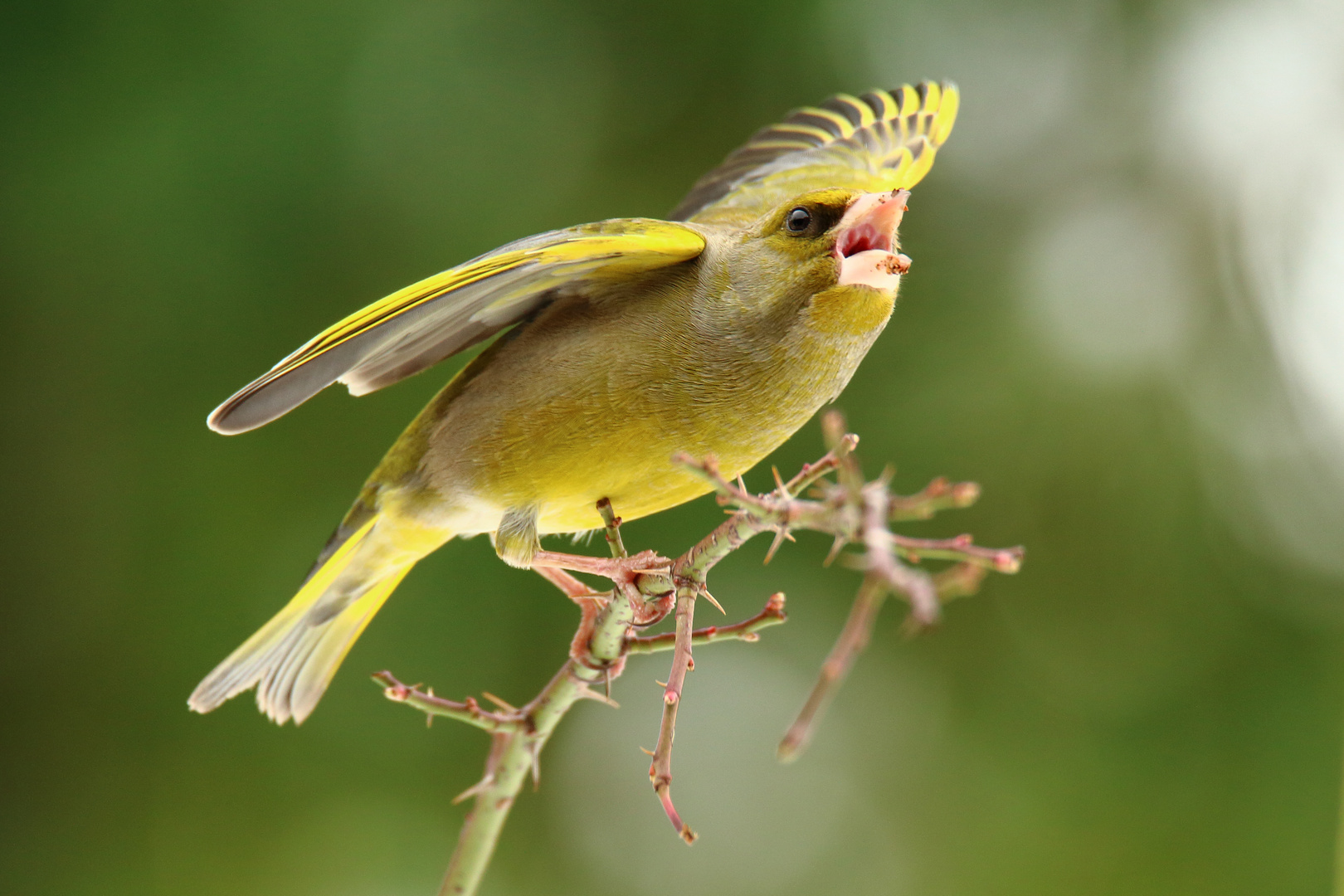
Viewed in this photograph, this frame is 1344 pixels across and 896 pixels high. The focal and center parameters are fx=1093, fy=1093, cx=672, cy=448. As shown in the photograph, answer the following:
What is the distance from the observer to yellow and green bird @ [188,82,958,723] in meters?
1.94

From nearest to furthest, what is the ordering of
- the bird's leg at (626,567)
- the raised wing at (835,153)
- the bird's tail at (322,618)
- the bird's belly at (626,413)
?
1. the bird's leg at (626,567)
2. the bird's belly at (626,413)
3. the bird's tail at (322,618)
4. the raised wing at (835,153)

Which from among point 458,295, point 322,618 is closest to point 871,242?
point 458,295

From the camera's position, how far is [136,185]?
4090 mm

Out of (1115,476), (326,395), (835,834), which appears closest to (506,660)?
(326,395)

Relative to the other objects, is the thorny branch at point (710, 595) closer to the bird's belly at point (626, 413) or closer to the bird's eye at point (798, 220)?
the bird's belly at point (626, 413)

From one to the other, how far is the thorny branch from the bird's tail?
0.40 metres

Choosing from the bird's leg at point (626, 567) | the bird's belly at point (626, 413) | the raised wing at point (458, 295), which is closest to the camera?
the bird's leg at point (626, 567)

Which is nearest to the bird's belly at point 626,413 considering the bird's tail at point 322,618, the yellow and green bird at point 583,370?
the yellow and green bird at point 583,370

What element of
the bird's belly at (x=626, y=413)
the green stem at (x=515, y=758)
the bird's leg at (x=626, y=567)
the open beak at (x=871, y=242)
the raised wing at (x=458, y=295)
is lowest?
the green stem at (x=515, y=758)

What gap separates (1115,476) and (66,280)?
13.9 feet

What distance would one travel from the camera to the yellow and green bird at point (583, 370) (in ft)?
6.36

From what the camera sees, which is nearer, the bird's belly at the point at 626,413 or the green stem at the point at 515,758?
the green stem at the point at 515,758

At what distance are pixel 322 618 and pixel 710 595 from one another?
4.45 feet

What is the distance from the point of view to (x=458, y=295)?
1.94 meters
